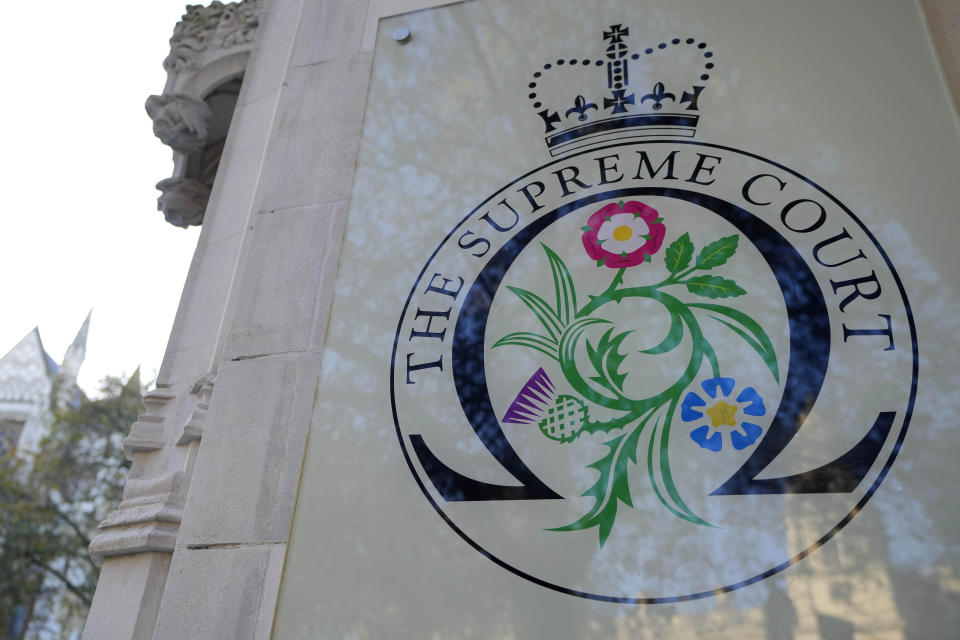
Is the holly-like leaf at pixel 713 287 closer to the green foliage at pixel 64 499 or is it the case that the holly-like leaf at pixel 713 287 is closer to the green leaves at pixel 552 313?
the green leaves at pixel 552 313

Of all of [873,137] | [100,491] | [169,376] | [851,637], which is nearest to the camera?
[851,637]

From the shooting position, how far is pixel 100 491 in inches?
642

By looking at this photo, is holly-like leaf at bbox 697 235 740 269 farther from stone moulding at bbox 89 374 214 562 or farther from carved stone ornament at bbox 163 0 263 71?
carved stone ornament at bbox 163 0 263 71

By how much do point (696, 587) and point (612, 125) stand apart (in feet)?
6.84

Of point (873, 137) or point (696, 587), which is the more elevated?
point (873, 137)

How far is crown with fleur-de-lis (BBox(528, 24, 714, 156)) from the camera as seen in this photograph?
355 centimetres

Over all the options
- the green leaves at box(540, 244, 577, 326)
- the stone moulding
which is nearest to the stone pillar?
the stone moulding

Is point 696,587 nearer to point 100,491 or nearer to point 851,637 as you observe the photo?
point 851,637

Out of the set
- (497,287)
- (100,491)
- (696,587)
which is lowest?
(696,587)

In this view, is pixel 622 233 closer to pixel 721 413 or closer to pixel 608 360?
pixel 608 360

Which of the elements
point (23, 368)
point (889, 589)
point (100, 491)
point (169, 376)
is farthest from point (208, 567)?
point (23, 368)

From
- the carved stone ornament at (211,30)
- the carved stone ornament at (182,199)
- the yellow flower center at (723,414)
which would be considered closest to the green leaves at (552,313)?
the yellow flower center at (723,414)

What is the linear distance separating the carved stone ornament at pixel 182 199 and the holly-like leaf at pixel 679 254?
445 centimetres

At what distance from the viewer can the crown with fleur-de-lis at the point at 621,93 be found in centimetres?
355
